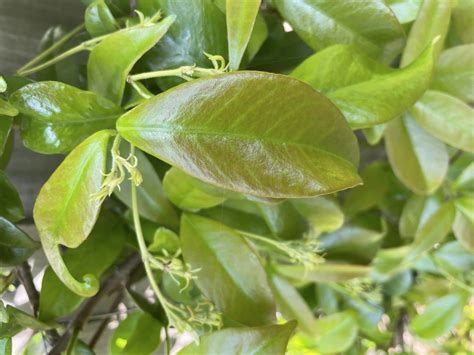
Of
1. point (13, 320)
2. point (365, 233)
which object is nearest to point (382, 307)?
point (365, 233)

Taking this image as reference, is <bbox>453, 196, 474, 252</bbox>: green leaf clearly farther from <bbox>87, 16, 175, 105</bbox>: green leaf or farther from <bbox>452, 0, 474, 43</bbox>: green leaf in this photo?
<bbox>87, 16, 175, 105</bbox>: green leaf

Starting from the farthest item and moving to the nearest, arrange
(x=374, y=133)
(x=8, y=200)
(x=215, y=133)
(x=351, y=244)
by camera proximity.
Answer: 1. (x=351, y=244)
2. (x=374, y=133)
3. (x=8, y=200)
4. (x=215, y=133)

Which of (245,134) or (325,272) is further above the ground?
(245,134)

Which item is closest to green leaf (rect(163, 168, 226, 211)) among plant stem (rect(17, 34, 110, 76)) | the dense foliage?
the dense foliage

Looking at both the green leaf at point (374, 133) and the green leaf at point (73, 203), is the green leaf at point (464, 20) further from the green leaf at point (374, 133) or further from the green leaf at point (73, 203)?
the green leaf at point (73, 203)

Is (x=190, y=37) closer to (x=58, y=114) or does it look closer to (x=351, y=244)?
(x=58, y=114)

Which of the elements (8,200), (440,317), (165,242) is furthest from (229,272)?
(440,317)
